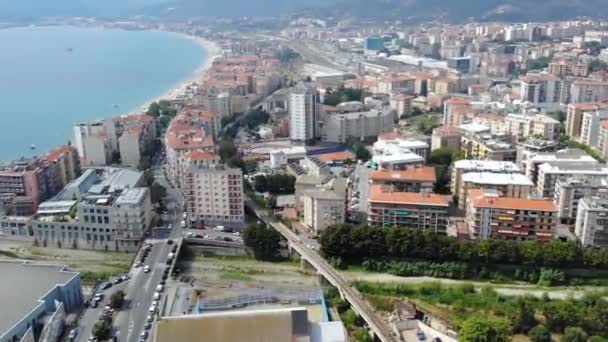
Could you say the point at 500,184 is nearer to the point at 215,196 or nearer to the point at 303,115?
the point at 215,196

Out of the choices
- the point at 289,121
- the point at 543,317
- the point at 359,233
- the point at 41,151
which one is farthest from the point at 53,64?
the point at 543,317

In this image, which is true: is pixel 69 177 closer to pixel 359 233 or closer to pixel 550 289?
pixel 359 233

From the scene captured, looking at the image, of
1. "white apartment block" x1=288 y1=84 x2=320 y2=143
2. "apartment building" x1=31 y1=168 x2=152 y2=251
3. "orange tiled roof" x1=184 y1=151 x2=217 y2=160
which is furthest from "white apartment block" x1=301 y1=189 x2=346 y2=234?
"white apartment block" x1=288 y1=84 x2=320 y2=143


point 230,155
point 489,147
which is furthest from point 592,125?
point 230,155

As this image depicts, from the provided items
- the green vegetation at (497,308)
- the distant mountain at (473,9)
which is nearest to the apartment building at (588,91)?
the green vegetation at (497,308)

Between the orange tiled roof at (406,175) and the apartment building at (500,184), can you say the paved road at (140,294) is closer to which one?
the orange tiled roof at (406,175)

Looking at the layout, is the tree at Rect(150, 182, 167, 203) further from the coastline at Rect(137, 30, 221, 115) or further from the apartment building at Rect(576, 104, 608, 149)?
the apartment building at Rect(576, 104, 608, 149)

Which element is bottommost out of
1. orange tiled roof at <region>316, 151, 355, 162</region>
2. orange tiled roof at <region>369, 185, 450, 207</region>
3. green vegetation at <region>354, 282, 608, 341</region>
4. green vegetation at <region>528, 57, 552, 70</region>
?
green vegetation at <region>354, 282, 608, 341</region>
